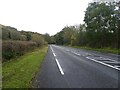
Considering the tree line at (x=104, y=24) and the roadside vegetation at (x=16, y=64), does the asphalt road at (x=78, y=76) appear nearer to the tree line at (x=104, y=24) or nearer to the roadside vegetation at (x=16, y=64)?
the roadside vegetation at (x=16, y=64)

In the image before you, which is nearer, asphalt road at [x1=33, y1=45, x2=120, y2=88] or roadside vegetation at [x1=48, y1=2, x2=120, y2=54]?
asphalt road at [x1=33, y1=45, x2=120, y2=88]

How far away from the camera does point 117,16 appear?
170 feet

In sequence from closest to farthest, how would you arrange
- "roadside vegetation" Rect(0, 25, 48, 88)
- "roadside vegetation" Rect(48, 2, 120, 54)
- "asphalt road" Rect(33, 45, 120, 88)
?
"asphalt road" Rect(33, 45, 120, 88) → "roadside vegetation" Rect(0, 25, 48, 88) → "roadside vegetation" Rect(48, 2, 120, 54)

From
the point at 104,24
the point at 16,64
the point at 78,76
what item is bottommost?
the point at 16,64

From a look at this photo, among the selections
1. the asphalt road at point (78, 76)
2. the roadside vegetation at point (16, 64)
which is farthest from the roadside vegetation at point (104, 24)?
the asphalt road at point (78, 76)

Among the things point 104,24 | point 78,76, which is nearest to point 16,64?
point 78,76

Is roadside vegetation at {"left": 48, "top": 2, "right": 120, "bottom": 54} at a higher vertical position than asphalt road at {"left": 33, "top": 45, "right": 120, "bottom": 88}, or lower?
higher

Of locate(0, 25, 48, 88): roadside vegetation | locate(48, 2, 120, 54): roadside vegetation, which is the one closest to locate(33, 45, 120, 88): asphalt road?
locate(0, 25, 48, 88): roadside vegetation

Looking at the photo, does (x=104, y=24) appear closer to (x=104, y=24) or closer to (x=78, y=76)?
(x=104, y=24)

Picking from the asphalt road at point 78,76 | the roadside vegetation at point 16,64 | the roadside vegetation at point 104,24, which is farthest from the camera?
the roadside vegetation at point 104,24

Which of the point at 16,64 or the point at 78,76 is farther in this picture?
the point at 16,64

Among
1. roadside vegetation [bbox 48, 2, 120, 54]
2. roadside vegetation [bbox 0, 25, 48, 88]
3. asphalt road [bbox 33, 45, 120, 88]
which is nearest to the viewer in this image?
asphalt road [bbox 33, 45, 120, 88]

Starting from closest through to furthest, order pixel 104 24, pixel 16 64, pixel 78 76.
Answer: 1. pixel 78 76
2. pixel 16 64
3. pixel 104 24

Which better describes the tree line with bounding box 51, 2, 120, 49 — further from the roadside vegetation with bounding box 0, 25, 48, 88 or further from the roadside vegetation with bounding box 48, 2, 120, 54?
the roadside vegetation with bounding box 0, 25, 48, 88
